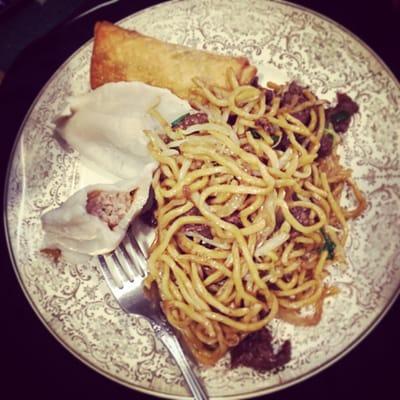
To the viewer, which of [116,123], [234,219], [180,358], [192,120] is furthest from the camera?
[116,123]

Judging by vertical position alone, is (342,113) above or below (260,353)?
above

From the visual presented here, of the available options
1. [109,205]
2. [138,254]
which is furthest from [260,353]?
[109,205]

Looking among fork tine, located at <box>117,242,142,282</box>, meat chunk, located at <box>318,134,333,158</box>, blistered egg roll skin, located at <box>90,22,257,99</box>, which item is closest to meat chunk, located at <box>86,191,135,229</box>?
fork tine, located at <box>117,242,142,282</box>

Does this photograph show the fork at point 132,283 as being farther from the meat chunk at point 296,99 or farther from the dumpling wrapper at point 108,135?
the meat chunk at point 296,99

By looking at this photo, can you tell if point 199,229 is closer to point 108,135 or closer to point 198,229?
point 198,229

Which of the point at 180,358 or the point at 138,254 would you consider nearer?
the point at 180,358

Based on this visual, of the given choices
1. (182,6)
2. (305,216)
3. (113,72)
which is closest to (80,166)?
(113,72)

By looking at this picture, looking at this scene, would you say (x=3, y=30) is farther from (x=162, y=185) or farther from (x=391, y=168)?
(x=391, y=168)
